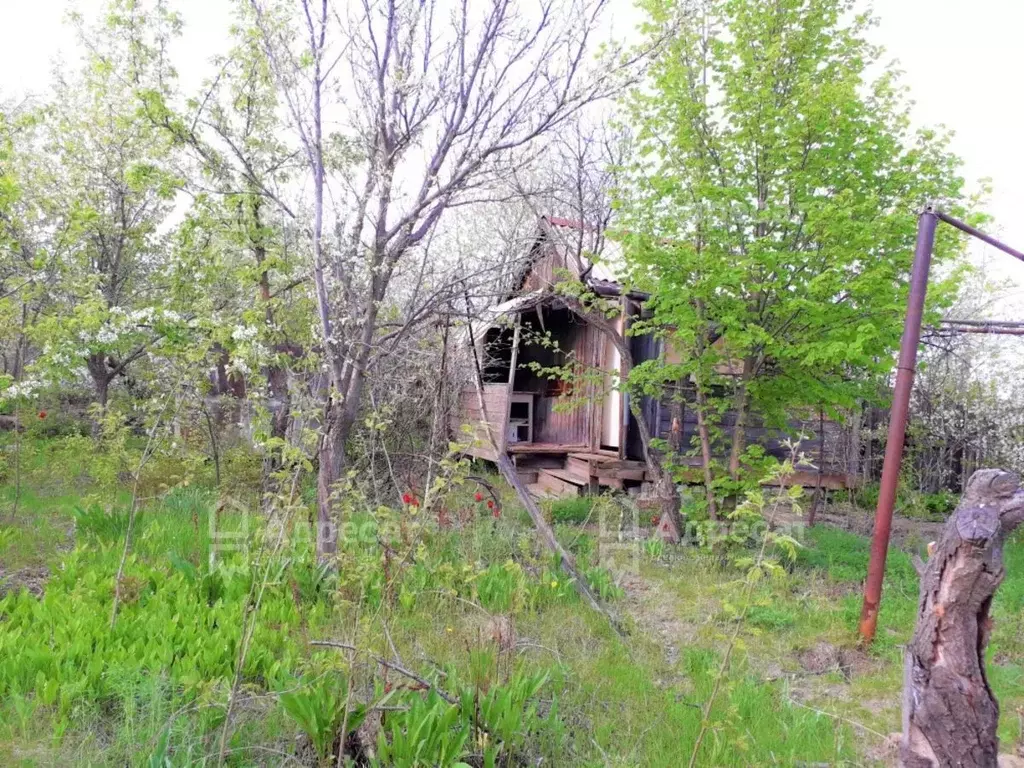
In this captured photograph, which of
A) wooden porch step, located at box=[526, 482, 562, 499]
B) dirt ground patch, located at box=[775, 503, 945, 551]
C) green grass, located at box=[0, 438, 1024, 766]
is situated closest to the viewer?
green grass, located at box=[0, 438, 1024, 766]

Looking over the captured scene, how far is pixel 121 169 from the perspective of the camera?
9.45 m

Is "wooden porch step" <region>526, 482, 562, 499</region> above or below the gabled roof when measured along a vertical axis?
below

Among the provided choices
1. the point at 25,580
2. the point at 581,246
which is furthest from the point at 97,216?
the point at 581,246

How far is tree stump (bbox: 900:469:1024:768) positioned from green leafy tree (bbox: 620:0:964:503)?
9.39ft

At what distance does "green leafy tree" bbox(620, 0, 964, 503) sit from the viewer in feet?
18.0

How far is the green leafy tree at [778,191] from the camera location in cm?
549

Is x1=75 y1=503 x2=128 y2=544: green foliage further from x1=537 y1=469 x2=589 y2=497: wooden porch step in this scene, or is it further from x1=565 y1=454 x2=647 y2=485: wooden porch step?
x1=537 y1=469 x2=589 y2=497: wooden porch step

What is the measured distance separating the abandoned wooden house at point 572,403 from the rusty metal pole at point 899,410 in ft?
8.05

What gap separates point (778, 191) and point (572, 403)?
10.1 feet

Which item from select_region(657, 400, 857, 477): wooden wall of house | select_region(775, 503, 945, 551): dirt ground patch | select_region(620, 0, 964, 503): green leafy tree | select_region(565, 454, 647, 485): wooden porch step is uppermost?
select_region(620, 0, 964, 503): green leafy tree

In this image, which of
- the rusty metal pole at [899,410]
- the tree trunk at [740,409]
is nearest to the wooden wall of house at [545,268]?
the tree trunk at [740,409]

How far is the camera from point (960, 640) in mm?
2469

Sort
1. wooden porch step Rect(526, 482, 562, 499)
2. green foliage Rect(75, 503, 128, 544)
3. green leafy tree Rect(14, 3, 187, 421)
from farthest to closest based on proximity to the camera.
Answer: wooden porch step Rect(526, 482, 562, 499) < green leafy tree Rect(14, 3, 187, 421) < green foliage Rect(75, 503, 128, 544)

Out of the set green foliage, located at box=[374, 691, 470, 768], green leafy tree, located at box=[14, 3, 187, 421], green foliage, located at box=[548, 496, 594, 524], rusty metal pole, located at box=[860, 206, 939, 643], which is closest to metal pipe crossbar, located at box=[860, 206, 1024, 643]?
rusty metal pole, located at box=[860, 206, 939, 643]
